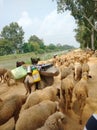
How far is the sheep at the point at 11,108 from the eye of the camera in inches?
275

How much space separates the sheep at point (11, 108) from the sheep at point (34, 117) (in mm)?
935

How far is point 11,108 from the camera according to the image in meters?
7.28

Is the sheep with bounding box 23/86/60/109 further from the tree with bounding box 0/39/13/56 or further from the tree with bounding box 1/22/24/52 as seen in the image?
the tree with bounding box 1/22/24/52

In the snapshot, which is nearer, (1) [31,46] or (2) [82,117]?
(2) [82,117]

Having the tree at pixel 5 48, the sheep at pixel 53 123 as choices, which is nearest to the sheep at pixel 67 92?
the sheep at pixel 53 123

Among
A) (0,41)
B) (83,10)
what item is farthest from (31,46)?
(83,10)

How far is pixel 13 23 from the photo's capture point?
82125mm

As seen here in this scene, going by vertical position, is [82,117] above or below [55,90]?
below

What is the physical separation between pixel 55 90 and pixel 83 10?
80.4ft

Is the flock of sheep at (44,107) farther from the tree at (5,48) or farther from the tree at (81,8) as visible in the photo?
the tree at (5,48)

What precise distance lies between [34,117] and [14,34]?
250 feet

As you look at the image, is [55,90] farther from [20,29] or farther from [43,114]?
[20,29]

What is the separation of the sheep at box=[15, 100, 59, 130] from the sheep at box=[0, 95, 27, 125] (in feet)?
3.07

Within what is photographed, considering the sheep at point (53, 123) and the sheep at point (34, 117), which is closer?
the sheep at point (53, 123)
